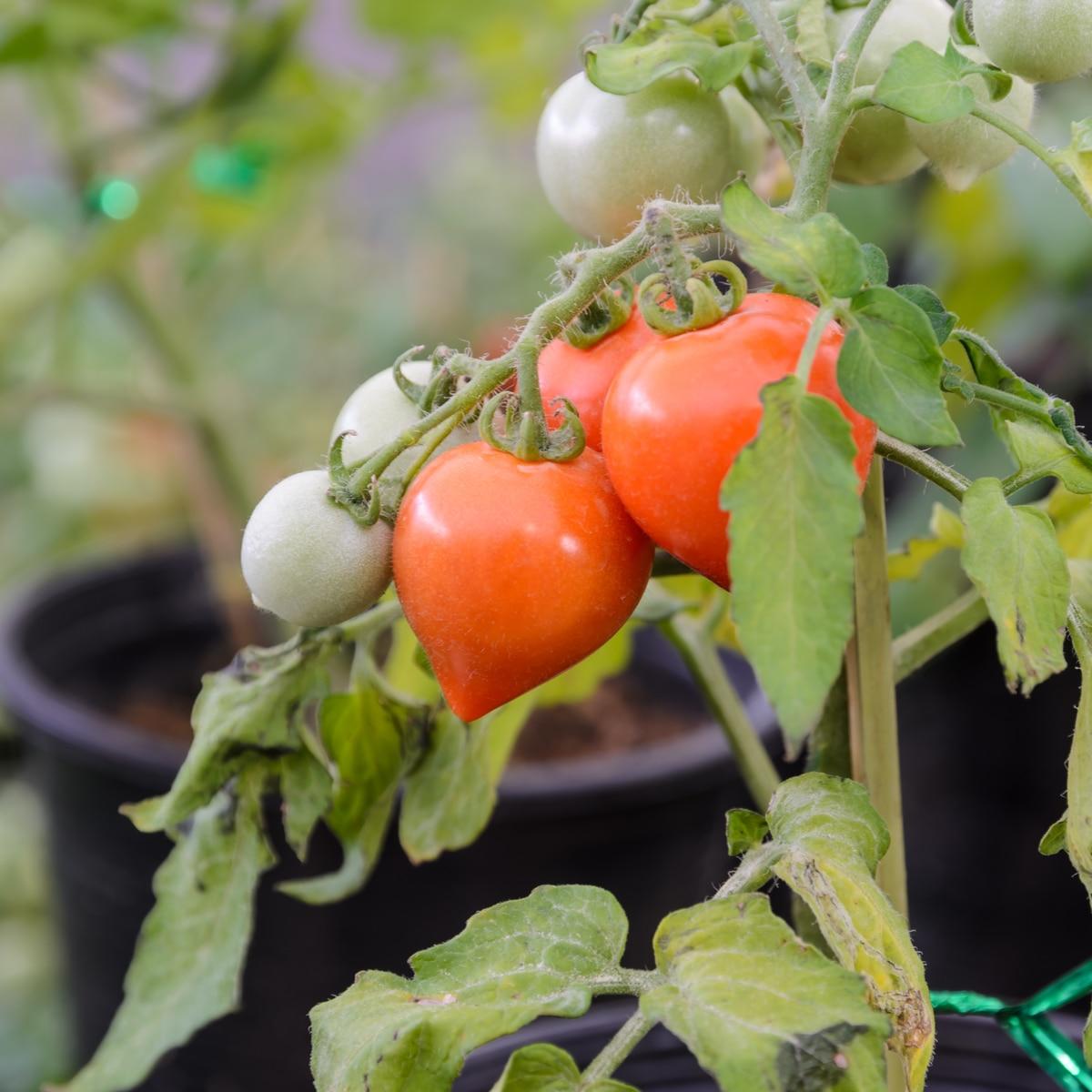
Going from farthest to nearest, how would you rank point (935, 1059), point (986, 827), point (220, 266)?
point (220, 266)
point (986, 827)
point (935, 1059)

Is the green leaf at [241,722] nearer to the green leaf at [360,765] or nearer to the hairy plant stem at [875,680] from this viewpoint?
the green leaf at [360,765]

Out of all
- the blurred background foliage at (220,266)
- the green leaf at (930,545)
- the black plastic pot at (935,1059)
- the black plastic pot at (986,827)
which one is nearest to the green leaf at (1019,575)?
the green leaf at (930,545)

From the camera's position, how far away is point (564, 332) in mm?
299

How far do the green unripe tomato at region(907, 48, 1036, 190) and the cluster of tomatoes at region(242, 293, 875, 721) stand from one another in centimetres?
8

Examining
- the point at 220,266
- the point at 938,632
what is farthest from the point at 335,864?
the point at 220,266

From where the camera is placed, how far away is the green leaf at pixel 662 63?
29 centimetres

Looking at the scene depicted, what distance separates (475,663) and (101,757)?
0.50 meters

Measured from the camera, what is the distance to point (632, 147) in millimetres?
316

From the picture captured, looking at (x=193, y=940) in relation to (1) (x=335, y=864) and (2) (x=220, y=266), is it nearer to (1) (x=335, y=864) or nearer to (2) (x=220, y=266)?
(1) (x=335, y=864)

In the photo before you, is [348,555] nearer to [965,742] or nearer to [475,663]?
[475,663]

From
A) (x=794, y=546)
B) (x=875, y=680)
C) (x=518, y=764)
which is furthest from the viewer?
(x=518, y=764)

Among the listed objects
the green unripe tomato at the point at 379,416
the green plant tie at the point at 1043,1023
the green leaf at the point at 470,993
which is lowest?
the green plant tie at the point at 1043,1023

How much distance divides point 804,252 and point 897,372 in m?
0.03

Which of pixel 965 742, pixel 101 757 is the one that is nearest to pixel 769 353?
pixel 101 757
